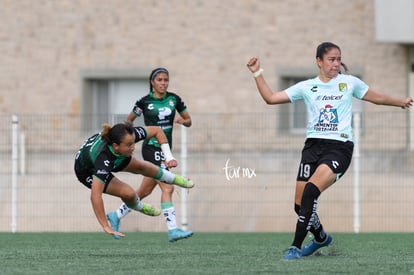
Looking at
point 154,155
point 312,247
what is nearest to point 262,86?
point 312,247

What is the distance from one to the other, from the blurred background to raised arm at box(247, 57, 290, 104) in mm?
8005

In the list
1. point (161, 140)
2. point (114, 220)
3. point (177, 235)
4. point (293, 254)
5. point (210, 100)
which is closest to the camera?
point (293, 254)

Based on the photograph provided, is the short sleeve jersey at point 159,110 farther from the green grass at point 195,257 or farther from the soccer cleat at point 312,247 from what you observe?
the soccer cleat at point 312,247

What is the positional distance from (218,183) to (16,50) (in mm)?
7719

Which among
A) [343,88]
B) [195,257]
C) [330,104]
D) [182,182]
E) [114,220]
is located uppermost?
[343,88]

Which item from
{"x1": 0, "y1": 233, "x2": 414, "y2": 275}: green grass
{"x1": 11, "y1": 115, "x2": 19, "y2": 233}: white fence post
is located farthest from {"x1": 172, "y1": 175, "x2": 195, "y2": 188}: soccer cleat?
{"x1": 11, "y1": 115, "x2": 19, "y2": 233}: white fence post

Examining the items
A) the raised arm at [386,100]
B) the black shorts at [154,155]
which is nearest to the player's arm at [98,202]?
the raised arm at [386,100]

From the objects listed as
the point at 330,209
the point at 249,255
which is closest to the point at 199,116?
the point at 330,209

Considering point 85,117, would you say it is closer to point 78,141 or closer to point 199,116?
point 78,141

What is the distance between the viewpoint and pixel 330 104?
1081cm

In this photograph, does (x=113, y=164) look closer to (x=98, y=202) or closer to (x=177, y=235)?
(x=98, y=202)

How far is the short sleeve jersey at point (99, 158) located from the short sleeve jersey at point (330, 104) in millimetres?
1936

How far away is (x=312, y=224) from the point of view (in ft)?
36.0

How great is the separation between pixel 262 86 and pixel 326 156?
865 millimetres
